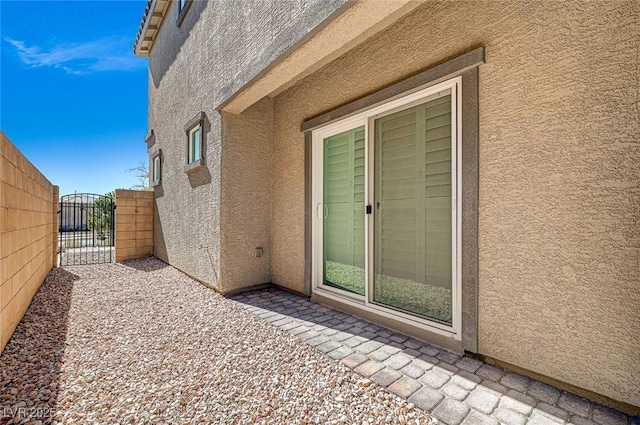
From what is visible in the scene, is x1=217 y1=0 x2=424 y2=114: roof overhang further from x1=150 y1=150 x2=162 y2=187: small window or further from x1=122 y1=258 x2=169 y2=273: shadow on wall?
x1=150 y1=150 x2=162 y2=187: small window

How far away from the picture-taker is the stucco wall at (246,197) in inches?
213

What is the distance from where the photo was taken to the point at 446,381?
2.58 m

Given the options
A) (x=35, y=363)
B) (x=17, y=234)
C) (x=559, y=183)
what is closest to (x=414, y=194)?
(x=559, y=183)

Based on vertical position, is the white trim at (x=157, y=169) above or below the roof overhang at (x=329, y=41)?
below

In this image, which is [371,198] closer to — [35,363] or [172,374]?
[172,374]

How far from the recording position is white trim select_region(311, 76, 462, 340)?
3.13 m

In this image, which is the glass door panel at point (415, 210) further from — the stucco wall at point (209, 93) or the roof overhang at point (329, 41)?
the stucco wall at point (209, 93)

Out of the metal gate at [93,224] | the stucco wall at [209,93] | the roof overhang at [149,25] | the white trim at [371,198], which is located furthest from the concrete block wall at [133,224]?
the white trim at [371,198]

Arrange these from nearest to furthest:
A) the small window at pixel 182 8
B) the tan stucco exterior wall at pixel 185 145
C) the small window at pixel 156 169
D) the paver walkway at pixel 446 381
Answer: the paver walkway at pixel 446 381
the tan stucco exterior wall at pixel 185 145
the small window at pixel 182 8
the small window at pixel 156 169

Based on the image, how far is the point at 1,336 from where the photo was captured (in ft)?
9.56

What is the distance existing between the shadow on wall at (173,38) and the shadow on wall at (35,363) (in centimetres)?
674

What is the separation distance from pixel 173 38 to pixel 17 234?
7.09m

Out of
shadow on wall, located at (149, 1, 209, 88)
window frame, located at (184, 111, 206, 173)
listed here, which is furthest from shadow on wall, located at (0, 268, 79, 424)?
shadow on wall, located at (149, 1, 209, 88)

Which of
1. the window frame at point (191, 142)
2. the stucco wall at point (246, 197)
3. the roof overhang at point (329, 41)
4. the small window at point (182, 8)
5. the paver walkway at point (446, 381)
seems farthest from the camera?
the small window at point (182, 8)
